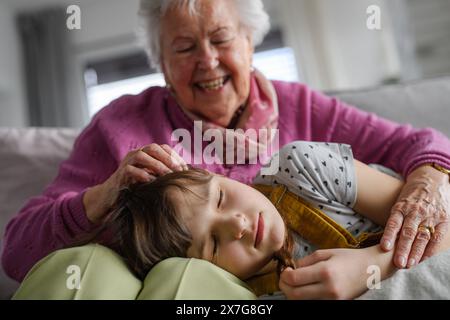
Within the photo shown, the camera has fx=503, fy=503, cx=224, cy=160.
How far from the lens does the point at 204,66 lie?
3.70 ft

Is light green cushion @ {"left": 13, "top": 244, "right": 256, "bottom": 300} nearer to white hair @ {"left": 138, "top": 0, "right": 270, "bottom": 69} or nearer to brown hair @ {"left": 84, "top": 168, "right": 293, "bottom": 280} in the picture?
brown hair @ {"left": 84, "top": 168, "right": 293, "bottom": 280}

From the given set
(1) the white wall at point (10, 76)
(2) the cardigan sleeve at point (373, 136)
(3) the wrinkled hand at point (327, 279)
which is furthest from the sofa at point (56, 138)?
(1) the white wall at point (10, 76)

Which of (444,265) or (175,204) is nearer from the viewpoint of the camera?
(444,265)

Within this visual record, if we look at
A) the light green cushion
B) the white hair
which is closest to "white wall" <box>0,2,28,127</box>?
the white hair

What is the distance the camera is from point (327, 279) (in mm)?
727

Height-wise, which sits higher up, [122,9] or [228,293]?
[122,9]

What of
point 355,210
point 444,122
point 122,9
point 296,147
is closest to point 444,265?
point 355,210

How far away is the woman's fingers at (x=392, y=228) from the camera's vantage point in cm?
82

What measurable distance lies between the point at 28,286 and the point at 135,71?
3.14 meters

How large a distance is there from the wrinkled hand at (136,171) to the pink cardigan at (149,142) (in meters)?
0.06

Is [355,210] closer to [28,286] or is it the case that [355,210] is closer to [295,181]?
[295,181]

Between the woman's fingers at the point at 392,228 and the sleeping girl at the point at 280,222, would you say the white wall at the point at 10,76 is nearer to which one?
the sleeping girl at the point at 280,222

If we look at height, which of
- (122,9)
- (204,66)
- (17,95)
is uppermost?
(122,9)

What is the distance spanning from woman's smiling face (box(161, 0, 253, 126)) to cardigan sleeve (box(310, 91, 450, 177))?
207 mm
